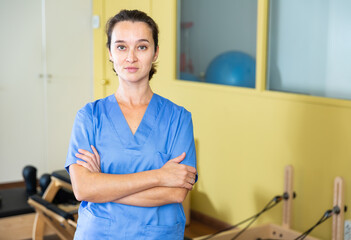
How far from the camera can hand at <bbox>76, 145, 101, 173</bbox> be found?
133 cm

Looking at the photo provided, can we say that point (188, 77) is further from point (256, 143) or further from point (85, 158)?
point (85, 158)

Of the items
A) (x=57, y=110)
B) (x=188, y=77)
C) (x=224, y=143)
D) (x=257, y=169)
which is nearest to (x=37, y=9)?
(x=57, y=110)

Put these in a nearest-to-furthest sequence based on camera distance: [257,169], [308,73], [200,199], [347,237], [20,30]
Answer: [347,237] < [308,73] < [257,169] < [200,199] < [20,30]

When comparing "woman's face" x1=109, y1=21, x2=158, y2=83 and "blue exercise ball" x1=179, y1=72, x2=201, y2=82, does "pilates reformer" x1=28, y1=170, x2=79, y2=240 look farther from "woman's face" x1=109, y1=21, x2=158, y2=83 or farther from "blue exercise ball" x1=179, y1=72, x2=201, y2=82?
"woman's face" x1=109, y1=21, x2=158, y2=83

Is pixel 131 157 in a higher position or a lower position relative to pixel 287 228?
higher

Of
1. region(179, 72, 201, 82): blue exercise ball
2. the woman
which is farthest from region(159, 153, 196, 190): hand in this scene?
region(179, 72, 201, 82): blue exercise ball

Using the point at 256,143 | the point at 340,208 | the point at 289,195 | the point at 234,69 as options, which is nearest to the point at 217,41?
the point at 234,69

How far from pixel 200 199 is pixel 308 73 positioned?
128 centimetres

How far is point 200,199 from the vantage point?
12.2 feet

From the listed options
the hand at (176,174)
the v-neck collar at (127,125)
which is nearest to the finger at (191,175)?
the hand at (176,174)

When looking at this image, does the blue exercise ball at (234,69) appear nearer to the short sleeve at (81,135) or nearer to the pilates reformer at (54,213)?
the pilates reformer at (54,213)

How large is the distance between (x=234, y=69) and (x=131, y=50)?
204 cm

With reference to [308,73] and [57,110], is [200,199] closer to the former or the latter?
[308,73]

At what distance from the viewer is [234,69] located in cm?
333
